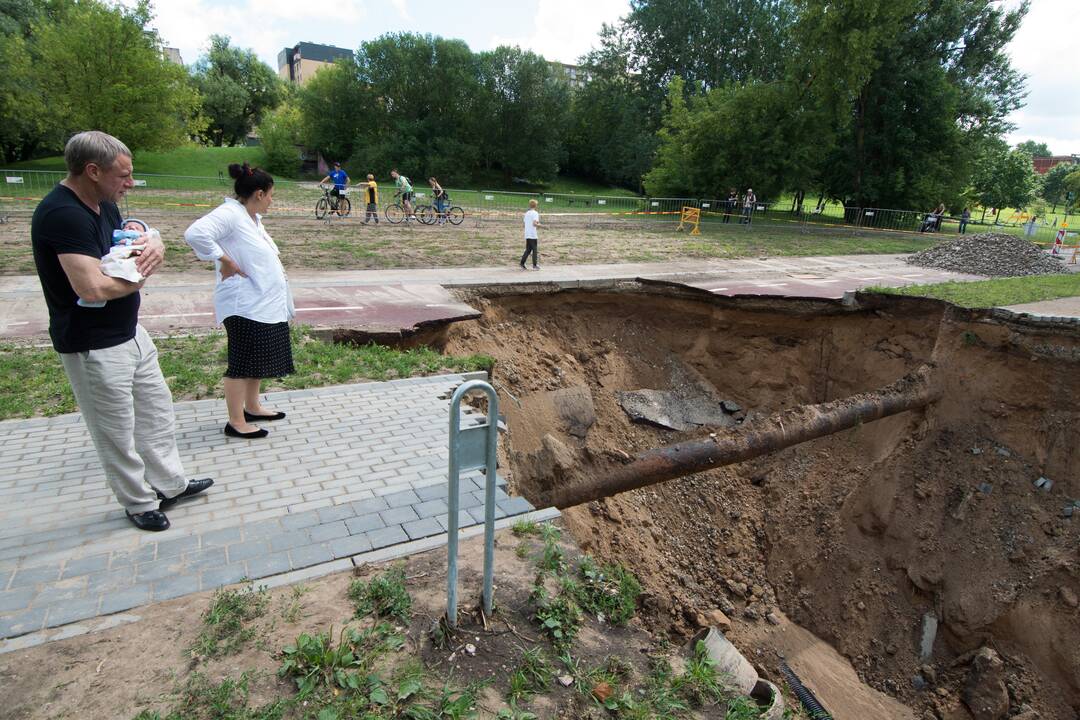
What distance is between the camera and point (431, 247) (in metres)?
15.7

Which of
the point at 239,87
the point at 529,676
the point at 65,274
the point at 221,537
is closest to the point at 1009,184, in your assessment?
the point at 529,676

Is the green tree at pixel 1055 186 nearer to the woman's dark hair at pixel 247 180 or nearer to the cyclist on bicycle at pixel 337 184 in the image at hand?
the cyclist on bicycle at pixel 337 184

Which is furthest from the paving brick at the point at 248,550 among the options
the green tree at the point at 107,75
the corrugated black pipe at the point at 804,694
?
the green tree at the point at 107,75

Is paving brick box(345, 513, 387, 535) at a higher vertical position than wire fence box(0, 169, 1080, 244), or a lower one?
lower

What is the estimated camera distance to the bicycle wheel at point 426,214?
20688 millimetres

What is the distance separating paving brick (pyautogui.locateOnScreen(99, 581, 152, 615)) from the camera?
3.10 metres

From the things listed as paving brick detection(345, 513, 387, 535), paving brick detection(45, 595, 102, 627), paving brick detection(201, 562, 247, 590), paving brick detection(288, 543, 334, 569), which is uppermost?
paving brick detection(345, 513, 387, 535)

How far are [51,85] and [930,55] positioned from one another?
141 feet

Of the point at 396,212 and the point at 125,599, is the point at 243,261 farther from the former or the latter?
the point at 396,212

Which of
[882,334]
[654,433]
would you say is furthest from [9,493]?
[882,334]

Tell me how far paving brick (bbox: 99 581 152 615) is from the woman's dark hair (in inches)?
109

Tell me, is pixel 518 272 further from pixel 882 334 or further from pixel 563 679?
pixel 563 679

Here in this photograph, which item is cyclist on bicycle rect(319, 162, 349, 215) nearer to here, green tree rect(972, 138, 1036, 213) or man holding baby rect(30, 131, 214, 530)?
man holding baby rect(30, 131, 214, 530)

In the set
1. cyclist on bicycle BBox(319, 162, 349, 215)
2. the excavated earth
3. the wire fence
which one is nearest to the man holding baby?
the excavated earth
